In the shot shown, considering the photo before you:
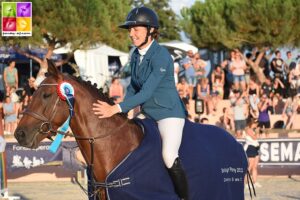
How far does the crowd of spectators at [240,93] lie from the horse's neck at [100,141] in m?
12.2

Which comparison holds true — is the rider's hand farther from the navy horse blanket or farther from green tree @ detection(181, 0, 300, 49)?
green tree @ detection(181, 0, 300, 49)

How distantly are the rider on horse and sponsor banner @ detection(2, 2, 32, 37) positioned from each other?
17.8m

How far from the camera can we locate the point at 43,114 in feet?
24.5

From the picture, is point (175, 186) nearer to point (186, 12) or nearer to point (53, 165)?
point (53, 165)

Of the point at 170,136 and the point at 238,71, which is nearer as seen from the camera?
the point at 170,136

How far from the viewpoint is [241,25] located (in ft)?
104

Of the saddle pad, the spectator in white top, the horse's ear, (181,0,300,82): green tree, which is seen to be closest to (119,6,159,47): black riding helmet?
the horse's ear

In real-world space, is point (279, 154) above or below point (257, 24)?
below

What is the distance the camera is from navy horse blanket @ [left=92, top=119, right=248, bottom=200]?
25.1 feet

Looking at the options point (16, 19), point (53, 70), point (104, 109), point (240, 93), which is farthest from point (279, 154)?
point (53, 70)

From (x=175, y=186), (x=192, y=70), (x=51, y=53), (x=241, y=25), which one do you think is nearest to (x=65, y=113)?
(x=175, y=186)

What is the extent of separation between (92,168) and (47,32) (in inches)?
932

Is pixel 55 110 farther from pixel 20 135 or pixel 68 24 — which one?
pixel 68 24

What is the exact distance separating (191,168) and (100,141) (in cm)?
102
